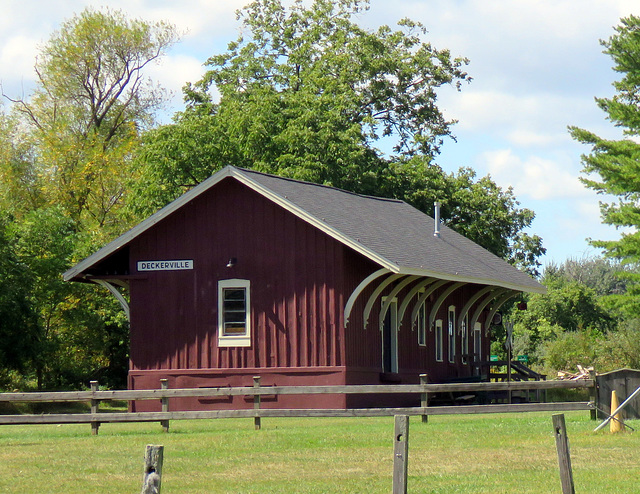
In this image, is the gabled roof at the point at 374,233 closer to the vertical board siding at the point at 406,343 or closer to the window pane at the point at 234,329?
the vertical board siding at the point at 406,343

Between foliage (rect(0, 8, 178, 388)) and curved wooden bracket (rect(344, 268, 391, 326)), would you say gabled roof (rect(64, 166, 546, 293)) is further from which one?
foliage (rect(0, 8, 178, 388))

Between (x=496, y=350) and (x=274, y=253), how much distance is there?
1355 inches

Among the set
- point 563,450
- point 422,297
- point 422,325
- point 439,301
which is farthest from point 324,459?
point 439,301

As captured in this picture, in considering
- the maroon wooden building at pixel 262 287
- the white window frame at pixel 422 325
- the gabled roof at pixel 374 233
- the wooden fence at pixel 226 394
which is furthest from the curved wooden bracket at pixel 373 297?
the wooden fence at pixel 226 394

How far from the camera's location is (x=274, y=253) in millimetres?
29312

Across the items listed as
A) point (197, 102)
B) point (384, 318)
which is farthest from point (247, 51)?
point (384, 318)

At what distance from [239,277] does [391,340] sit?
17.0 feet

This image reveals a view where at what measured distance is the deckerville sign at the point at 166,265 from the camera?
30.2 metres

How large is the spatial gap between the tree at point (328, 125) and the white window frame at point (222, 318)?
13959 mm

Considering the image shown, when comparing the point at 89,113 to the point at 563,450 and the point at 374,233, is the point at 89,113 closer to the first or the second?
the point at 374,233

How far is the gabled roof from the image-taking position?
2825 cm

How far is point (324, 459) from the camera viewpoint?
16656 millimetres

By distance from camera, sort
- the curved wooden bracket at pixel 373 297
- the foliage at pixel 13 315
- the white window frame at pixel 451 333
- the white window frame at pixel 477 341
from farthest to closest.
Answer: the white window frame at pixel 477 341 → the foliage at pixel 13 315 → the white window frame at pixel 451 333 → the curved wooden bracket at pixel 373 297

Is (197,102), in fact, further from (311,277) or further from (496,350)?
(311,277)
